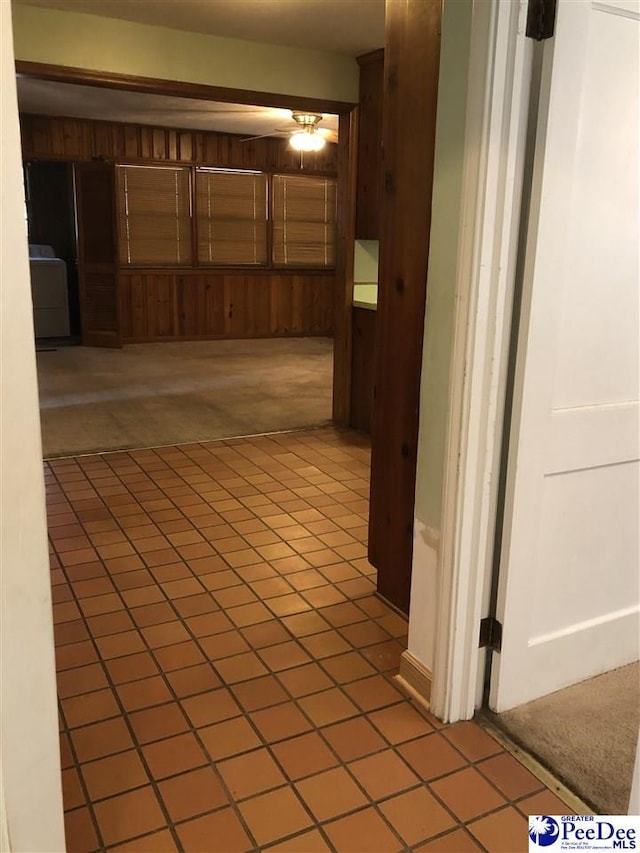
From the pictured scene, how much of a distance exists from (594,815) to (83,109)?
289 inches

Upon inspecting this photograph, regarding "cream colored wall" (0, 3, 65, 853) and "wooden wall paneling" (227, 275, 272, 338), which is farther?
"wooden wall paneling" (227, 275, 272, 338)

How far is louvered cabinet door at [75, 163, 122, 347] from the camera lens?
24.9 feet

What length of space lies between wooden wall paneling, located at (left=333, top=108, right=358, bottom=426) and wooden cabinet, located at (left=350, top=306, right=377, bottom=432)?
4 centimetres

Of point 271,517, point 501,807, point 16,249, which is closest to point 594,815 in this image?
point 501,807

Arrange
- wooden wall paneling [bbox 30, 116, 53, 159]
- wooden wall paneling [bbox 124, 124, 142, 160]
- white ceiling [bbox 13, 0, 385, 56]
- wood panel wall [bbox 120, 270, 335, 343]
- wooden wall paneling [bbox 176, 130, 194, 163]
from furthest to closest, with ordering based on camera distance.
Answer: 1. wood panel wall [bbox 120, 270, 335, 343]
2. wooden wall paneling [bbox 176, 130, 194, 163]
3. wooden wall paneling [bbox 124, 124, 142, 160]
4. wooden wall paneling [bbox 30, 116, 53, 159]
5. white ceiling [bbox 13, 0, 385, 56]

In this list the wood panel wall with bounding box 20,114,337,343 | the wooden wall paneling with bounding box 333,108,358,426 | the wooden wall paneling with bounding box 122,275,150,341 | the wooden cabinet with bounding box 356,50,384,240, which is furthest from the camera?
the wooden wall paneling with bounding box 122,275,150,341

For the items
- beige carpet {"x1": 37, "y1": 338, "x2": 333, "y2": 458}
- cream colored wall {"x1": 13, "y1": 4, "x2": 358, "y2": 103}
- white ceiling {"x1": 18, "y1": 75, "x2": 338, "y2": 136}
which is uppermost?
white ceiling {"x1": 18, "y1": 75, "x2": 338, "y2": 136}

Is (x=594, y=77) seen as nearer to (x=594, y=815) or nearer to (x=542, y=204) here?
(x=542, y=204)

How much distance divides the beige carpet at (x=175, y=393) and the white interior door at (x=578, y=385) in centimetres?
299

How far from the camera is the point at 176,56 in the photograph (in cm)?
404

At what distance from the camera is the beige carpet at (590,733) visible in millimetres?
1741

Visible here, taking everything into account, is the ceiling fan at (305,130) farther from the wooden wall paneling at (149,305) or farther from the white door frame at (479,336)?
the white door frame at (479,336)

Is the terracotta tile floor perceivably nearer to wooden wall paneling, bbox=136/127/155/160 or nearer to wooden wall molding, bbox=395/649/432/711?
wooden wall molding, bbox=395/649/432/711

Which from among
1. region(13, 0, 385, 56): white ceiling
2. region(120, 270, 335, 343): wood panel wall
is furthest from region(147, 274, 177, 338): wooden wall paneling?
region(13, 0, 385, 56): white ceiling
